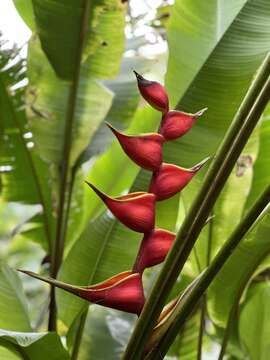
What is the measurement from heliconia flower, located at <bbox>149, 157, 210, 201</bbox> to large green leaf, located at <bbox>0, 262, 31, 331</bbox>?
30 cm

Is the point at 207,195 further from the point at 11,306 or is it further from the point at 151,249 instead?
the point at 11,306

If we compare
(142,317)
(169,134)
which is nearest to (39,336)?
(142,317)

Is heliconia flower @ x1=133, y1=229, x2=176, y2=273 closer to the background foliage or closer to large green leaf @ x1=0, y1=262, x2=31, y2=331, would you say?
the background foliage

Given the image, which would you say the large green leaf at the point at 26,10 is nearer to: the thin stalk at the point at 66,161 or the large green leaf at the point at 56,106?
the large green leaf at the point at 56,106

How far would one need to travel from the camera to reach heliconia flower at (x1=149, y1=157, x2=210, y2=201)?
64 centimetres

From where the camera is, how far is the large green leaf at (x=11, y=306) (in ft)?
2.79

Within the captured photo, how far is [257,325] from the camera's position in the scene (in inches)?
39.4

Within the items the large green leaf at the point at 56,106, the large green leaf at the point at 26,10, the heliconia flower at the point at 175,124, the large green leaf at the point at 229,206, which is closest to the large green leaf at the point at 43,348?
the heliconia flower at the point at 175,124

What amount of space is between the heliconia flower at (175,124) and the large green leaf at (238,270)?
0.17 m

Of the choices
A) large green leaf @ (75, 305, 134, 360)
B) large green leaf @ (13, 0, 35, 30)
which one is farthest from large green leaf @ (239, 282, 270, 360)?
large green leaf @ (13, 0, 35, 30)

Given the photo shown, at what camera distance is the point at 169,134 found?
2.13 ft

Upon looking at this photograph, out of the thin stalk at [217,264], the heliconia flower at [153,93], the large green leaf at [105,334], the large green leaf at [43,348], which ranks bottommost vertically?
the large green leaf at [105,334]

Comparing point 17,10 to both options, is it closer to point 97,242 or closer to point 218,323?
point 97,242

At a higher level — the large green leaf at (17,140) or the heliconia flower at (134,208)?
the heliconia flower at (134,208)
